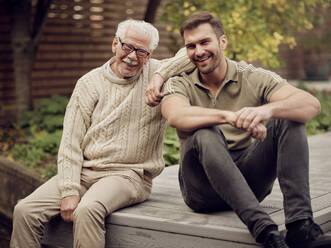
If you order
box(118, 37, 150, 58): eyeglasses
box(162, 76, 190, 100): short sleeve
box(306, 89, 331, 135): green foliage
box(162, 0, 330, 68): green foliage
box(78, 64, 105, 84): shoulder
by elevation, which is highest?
box(118, 37, 150, 58): eyeglasses

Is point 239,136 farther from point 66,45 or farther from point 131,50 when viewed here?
point 66,45

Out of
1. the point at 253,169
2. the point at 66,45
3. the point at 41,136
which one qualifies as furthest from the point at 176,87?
the point at 66,45

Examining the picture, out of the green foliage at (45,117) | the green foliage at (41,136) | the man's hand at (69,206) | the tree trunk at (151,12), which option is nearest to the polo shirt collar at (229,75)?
the man's hand at (69,206)

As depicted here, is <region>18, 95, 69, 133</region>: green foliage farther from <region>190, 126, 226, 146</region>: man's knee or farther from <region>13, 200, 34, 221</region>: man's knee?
<region>190, 126, 226, 146</region>: man's knee

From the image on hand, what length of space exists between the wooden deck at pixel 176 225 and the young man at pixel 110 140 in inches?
5.1

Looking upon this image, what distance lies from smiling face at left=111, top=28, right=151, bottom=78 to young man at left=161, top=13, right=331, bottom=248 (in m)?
0.24

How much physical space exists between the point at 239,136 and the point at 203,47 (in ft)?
1.87

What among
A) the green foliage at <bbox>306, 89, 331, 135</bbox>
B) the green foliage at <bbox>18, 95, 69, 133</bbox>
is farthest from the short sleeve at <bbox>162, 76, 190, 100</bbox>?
the green foliage at <bbox>306, 89, 331, 135</bbox>

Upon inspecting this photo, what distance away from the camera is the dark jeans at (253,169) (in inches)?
106

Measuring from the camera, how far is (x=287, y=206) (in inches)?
108

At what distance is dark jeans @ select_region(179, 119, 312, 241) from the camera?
106 inches

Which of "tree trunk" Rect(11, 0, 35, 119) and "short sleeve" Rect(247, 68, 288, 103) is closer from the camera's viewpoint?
"short sleeve" Rect(247, 68, 288, 103)

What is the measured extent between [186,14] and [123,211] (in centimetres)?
419

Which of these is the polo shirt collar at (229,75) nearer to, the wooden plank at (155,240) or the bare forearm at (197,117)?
the bare forearm at (197,117)
